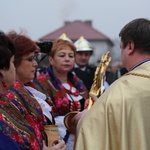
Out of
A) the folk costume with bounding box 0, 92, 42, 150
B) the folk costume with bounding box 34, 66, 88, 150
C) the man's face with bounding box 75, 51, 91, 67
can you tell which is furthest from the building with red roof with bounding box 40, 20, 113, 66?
the folk costume with bounding box 0, 92, 42, 150

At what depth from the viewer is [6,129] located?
6.71 ft

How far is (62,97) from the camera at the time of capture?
3.74 m

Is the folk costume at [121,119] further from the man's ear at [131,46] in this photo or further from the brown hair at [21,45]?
the brown hair at [21,45]

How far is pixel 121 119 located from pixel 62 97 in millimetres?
1594

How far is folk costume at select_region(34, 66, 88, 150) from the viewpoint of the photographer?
11.6 ft

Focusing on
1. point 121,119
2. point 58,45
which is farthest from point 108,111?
point 58,45

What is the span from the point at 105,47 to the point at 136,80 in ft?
158

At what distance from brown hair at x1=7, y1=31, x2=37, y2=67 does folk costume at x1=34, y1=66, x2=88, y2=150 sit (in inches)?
28.5

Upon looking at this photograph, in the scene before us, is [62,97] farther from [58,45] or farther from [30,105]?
[30,105]

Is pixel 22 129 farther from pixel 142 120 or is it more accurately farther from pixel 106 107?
pixel 142 120

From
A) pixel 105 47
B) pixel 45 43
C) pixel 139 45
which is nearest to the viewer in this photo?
pixel 139 45

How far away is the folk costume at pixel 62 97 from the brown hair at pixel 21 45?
72cm

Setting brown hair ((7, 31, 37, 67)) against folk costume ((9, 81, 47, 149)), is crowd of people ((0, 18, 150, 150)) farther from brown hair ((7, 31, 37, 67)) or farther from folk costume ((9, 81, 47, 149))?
brown hair ((7, 31, 37, 67))

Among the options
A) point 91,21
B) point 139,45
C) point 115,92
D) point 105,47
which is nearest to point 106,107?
point 115,92
